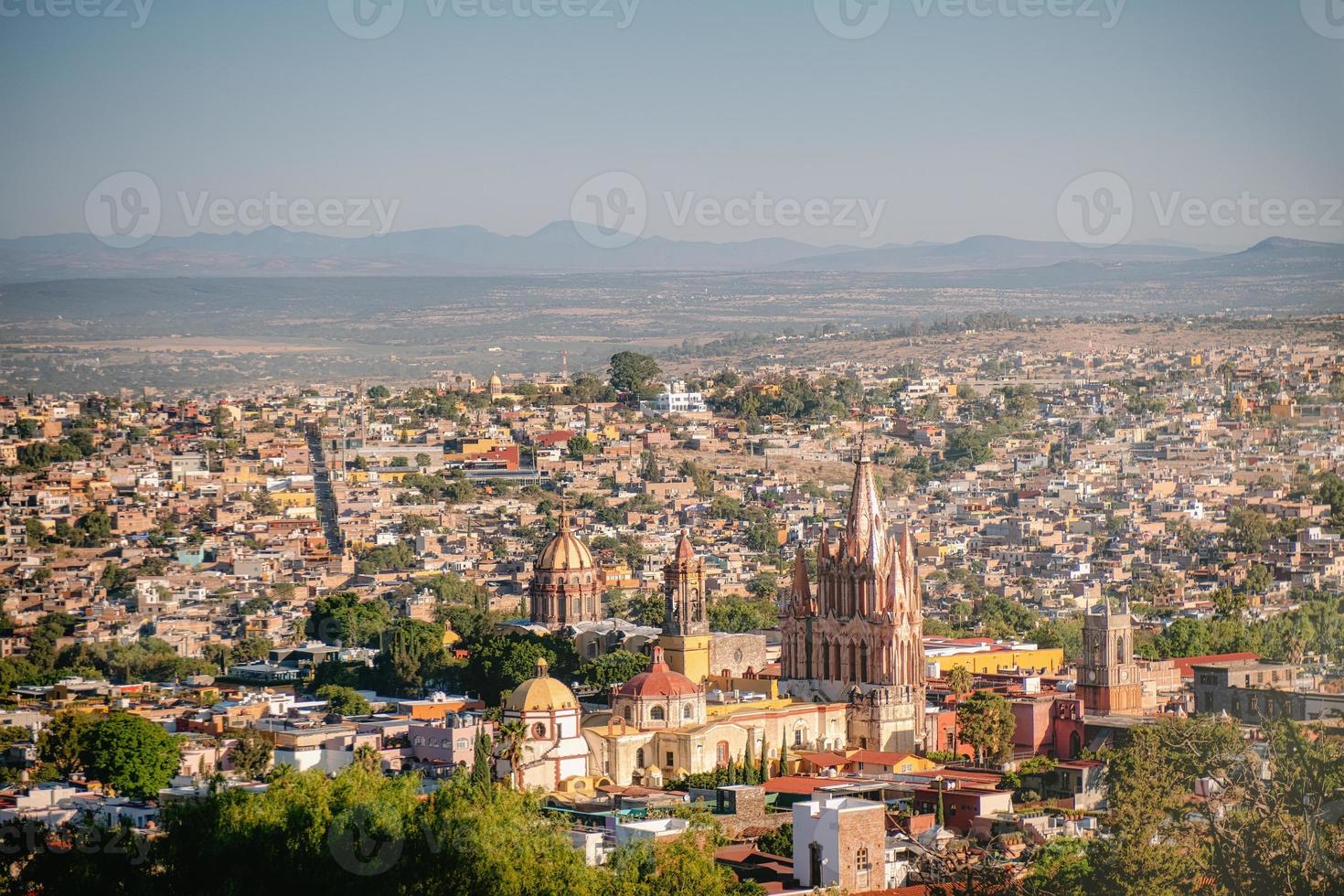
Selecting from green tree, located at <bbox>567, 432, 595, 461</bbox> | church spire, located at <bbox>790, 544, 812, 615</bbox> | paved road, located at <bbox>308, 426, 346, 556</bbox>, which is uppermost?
church spire, located at <bbox>790, 544, 812, 615</bbox>

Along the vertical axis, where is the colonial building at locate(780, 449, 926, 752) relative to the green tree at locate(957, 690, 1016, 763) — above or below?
above

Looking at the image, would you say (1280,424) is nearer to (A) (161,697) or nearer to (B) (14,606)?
(B) (14,606)

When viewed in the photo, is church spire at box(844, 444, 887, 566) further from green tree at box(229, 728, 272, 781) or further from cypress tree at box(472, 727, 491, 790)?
green tree at box(229, 728, 272, 781)

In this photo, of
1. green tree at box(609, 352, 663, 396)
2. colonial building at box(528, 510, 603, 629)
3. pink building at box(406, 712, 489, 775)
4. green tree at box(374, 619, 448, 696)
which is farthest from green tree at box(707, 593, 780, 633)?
green tree at box(609, 352, 663, 396)

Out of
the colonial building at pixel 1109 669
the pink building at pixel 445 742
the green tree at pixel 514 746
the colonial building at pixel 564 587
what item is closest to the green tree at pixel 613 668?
the colonial building at pixel 564 587

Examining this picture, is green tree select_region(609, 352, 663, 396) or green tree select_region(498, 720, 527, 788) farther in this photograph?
green tree select_region(609, 352, 663, 396)

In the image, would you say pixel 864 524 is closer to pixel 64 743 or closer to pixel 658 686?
pixel 658 686
